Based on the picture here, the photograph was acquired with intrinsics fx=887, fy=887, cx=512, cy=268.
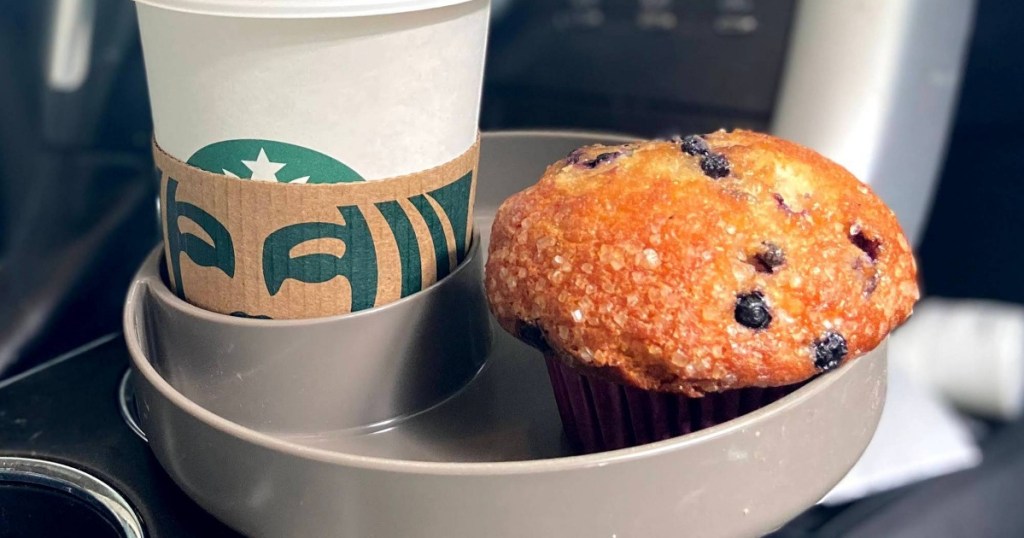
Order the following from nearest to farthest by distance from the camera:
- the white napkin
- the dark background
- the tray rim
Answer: the tray rim, the white napkin, the dark background

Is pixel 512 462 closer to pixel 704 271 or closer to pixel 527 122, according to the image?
pixel 704 271

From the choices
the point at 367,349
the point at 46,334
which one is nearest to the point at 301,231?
the point at 367,349

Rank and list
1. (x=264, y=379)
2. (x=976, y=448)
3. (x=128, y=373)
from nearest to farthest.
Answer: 1. (x=264, y=379)
2. (x=128, y=373)
3. (x=976, y=448)

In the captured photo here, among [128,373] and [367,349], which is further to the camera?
[128,373]

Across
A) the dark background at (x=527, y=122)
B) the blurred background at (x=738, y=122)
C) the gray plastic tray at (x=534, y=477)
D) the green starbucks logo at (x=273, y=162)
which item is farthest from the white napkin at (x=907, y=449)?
the green starbucks logo at (x=273, y=162)

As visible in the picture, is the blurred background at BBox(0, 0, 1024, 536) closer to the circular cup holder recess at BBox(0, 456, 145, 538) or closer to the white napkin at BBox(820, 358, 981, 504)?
the white napkin at BBox(820, 358, 981, 504)

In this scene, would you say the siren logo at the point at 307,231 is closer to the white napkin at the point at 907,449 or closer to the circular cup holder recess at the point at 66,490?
the circular cup holder recess at the point at 66,490

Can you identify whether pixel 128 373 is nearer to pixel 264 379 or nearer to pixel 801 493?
pixel 264 379

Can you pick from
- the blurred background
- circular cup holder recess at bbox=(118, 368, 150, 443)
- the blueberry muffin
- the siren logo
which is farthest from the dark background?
the blueberry muffin
